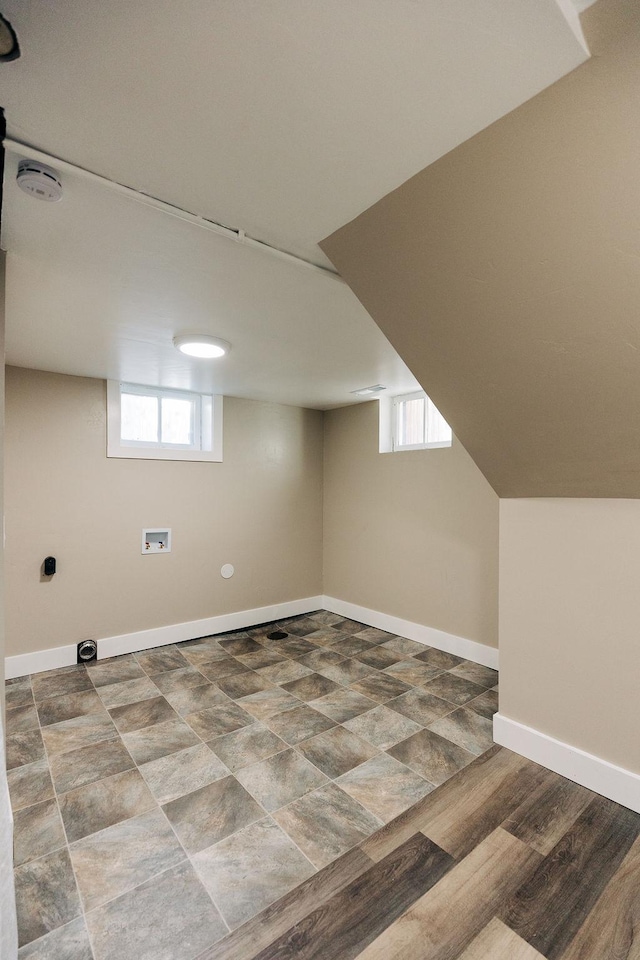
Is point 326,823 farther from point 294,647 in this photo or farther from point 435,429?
point 435,429

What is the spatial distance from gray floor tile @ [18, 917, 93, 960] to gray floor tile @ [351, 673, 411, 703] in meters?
1.82

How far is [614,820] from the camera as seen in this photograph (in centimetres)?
178

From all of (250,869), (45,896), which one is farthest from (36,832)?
(250,869)

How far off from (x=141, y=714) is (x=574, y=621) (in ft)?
8.01

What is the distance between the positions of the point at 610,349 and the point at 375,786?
2.01m

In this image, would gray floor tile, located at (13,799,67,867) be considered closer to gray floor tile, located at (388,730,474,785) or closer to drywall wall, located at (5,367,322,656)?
gray floor tile, located at (388,730,474,785)

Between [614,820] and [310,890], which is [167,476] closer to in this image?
[310,890]

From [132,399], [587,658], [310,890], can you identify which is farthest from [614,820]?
[132,399]

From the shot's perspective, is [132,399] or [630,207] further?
[132,399]

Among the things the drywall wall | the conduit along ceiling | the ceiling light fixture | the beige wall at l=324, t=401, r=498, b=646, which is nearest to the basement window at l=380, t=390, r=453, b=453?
the beige wall at l=324, t=401, r=498, b=646

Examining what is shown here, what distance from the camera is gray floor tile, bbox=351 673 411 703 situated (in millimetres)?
2859

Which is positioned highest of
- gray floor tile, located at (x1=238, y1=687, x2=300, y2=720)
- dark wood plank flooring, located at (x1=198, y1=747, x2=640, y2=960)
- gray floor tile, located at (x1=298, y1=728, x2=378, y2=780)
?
dark wood plank flooring, located at (x1=198, y1=747, x2=640, y2=960)

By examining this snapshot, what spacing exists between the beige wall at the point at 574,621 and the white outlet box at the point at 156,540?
2.74 meters

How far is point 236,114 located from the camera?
1.04 m
